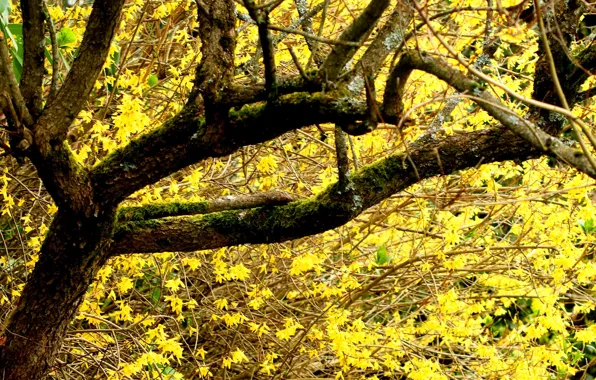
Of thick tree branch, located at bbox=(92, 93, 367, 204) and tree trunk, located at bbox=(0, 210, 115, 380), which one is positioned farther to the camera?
tree trunk, located at bbox=(0, 210, 115, 380)

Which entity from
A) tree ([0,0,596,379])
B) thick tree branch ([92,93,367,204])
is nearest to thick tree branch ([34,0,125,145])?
tree ([0,0,596,379])

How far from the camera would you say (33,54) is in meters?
2.98

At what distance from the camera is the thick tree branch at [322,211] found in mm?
2873

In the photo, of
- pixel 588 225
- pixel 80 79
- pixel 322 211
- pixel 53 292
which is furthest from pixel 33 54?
pixel 588 225

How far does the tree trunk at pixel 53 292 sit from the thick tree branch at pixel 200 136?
194mm

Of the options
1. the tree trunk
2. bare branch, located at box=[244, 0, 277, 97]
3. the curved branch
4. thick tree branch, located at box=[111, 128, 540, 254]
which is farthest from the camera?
the tree trunk

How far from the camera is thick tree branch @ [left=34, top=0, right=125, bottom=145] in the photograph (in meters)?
2.91

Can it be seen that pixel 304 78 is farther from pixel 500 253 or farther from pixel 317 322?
pixel 500 253

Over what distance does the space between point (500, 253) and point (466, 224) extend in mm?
330

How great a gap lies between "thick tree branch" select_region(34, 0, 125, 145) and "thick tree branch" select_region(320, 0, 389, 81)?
2.83 feet

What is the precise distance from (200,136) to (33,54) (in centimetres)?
75

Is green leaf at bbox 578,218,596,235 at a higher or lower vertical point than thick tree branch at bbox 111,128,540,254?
lower

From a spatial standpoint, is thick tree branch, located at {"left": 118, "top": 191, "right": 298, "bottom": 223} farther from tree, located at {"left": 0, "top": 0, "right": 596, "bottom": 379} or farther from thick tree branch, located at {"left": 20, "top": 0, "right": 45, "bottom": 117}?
thick tree branch, located at {"left": 20, "top": 0, "right": 45, "bottom": 117}

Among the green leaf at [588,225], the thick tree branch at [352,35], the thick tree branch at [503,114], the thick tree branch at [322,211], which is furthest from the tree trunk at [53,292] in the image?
the green leaf at [588,225]
